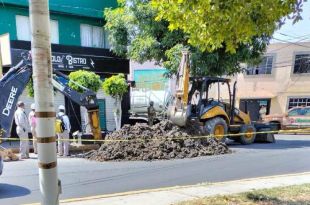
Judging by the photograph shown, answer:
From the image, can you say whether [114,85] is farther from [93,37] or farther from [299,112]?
[299,112]

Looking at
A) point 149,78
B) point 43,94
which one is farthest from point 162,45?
point 43,94

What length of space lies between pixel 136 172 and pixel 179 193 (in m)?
2.87

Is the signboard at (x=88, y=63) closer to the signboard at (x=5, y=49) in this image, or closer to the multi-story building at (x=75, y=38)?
the multi-story building at (x=75, y=38)

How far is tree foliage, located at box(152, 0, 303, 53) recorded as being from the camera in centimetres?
491

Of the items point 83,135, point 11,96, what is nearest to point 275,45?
point 83,135

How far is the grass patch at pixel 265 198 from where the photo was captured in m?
5.79

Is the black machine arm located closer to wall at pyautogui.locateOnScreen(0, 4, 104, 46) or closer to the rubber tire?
wall at pyautogui.locateOnScreen(0, 4, 104, 46)

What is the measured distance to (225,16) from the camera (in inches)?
197

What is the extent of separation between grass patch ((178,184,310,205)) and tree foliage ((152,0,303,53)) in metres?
2.63

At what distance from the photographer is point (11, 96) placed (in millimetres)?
10945

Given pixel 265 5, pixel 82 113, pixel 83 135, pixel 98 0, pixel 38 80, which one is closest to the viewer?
pixel 38 80

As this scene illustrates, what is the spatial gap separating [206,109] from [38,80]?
39.3 feet

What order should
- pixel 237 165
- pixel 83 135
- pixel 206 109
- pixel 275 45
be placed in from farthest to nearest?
pixel 275 45 → pixel 206 109 → pixel 83 135 → pixel 237 165

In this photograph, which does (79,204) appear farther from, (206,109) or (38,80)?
(206,109)
